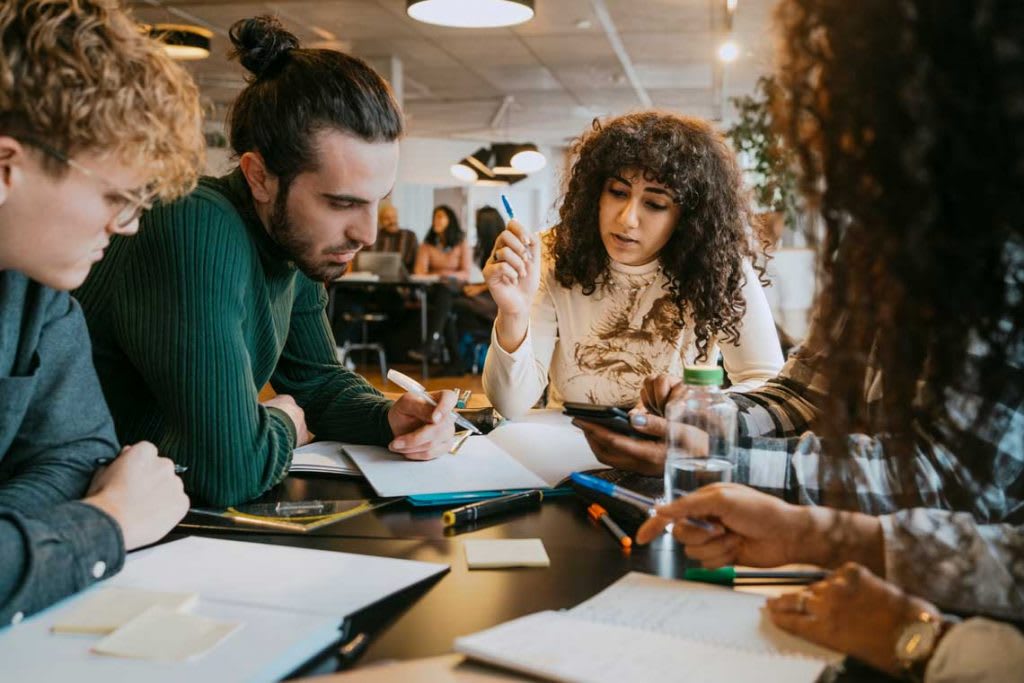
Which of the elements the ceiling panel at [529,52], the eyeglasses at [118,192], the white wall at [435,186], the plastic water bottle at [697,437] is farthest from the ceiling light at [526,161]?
the eyeglasses at [118,192]

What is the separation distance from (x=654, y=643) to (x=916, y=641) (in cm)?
21

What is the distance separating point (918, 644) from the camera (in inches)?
27.4

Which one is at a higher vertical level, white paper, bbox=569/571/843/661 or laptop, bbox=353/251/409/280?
laptop, bbox=353/251/409/280

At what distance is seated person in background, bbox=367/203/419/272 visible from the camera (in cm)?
857

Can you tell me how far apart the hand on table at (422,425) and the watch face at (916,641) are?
0.82 m

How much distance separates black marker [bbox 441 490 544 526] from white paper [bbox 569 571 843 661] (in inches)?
10.1

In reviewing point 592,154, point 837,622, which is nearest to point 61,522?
point 837,622

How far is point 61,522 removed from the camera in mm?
852

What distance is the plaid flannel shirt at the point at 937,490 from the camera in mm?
802

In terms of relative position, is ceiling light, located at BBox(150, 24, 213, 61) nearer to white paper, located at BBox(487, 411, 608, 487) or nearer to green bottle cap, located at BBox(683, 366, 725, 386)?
white paper, located at BBox(487, 411, 608, 487)

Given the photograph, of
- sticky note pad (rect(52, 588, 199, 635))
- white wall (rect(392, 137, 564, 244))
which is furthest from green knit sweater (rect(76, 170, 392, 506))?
white wall (rect(392, 137, 564, 244))

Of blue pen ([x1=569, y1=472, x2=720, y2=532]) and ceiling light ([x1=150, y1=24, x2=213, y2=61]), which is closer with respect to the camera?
blue pen ([x1=569, y1=472, x2=720, y2=532])

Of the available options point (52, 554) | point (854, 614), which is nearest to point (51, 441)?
point (52, 554)

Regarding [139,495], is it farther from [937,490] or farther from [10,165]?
[937,490]
